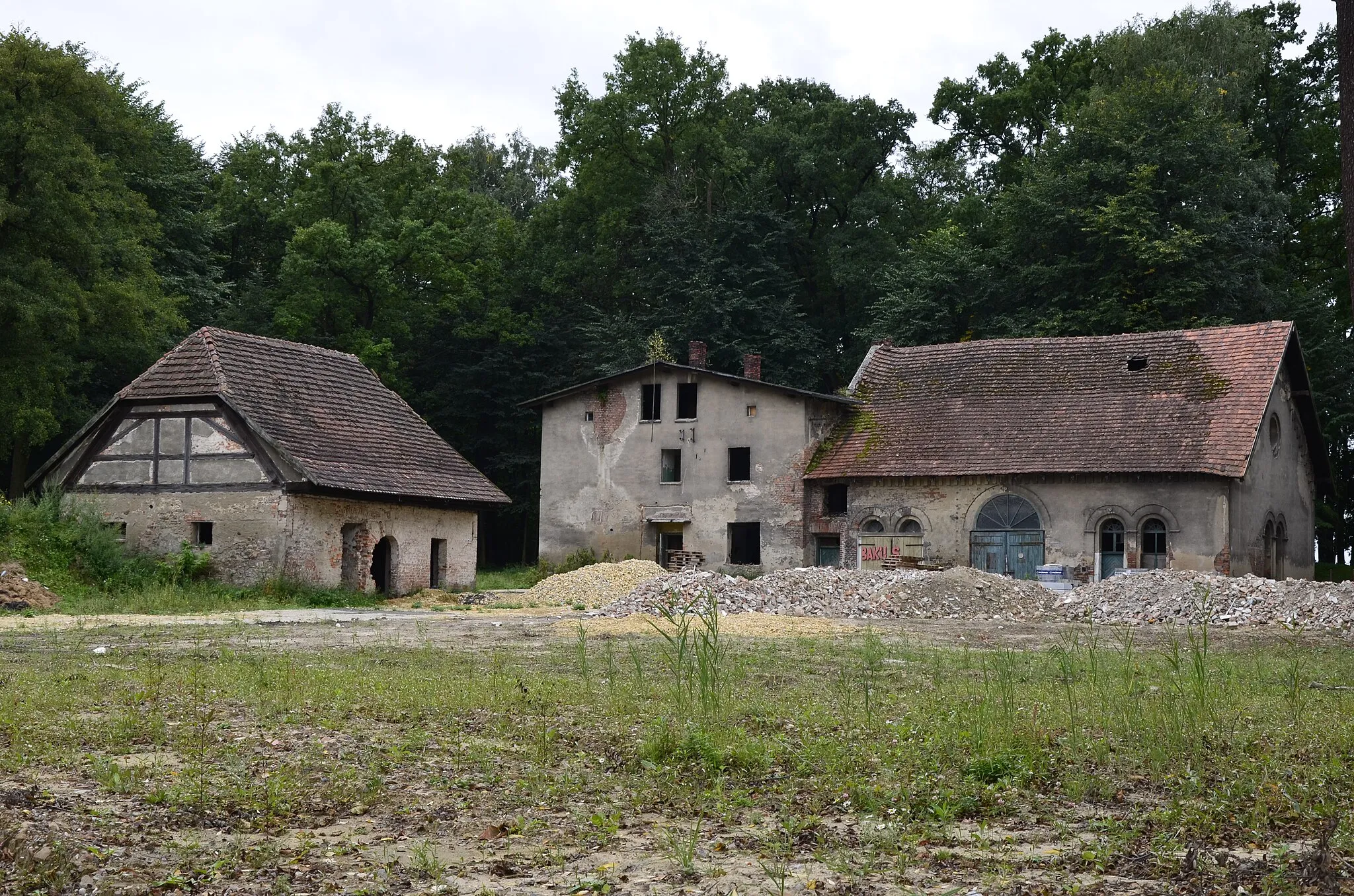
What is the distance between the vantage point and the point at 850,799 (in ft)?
24.6

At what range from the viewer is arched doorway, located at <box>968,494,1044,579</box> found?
3516cm

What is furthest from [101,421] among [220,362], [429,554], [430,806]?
[430,806]

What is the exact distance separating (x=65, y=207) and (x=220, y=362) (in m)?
8.46

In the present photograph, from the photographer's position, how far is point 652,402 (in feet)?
134

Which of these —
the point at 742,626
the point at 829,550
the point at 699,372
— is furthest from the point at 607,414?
the point at 742,626

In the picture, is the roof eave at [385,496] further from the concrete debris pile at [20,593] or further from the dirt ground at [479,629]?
the concrete debris pile at [20,593]

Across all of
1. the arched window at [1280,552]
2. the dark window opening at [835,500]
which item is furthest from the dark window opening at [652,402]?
the arched window at [1280,552]

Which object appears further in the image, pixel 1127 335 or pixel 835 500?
pixel 835 500

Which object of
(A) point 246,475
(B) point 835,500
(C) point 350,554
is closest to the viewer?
(A) point 246,475

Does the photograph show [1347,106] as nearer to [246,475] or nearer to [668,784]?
[668,784]

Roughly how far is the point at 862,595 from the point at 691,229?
29.1 m

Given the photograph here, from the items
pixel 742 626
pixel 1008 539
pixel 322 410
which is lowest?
pixel 742 626

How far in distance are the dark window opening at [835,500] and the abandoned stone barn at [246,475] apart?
11.6m

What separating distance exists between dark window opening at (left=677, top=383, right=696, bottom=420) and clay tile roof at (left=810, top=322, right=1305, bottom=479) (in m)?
4.33
